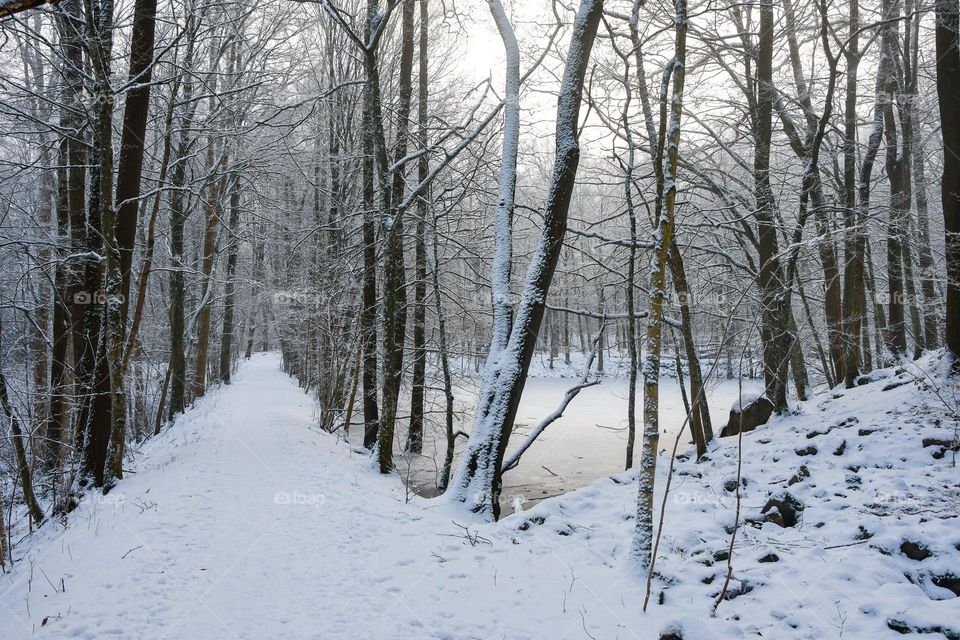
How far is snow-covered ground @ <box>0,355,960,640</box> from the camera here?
11.6 ft

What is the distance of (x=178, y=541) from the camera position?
5141 mm

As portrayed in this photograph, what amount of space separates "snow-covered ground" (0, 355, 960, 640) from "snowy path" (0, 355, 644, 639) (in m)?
0.02

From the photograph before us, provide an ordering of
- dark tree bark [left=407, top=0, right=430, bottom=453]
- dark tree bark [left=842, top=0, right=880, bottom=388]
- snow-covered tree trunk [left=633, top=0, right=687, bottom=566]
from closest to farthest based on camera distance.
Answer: snow-covered tree trunk [left=633, top=0, right=687, bottom=566] → dark tree bark [left=842, top=0, right=880, bottom=388] → dark tree bark [left=407, top=0, right=430, bottom=453]

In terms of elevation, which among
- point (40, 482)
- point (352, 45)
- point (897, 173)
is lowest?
point (40, 482)

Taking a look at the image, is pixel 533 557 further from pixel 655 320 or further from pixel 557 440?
pixel 557 440

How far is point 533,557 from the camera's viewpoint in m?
4.75

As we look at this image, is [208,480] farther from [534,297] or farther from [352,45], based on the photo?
[352,45]

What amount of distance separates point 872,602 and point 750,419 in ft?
22.6

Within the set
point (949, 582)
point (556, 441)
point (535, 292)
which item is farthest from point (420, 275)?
point (949, 582)

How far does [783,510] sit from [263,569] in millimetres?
4994

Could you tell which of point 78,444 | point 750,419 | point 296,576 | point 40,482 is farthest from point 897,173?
point 40,482

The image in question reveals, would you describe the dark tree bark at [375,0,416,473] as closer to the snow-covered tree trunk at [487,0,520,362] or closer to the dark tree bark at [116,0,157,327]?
the snow-covered tree trunk at [487,0,520,362]

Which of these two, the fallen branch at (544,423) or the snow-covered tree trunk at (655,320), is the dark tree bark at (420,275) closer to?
the fallen branch at (544,423)

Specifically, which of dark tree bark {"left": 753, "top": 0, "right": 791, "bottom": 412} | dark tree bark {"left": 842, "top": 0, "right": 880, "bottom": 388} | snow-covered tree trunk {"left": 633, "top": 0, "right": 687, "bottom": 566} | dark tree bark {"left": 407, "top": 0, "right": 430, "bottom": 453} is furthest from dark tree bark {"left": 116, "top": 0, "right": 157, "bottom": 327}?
dark tree bark {"left": 842, "top": 0, "right": 880, "bottom": 388}
